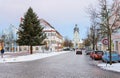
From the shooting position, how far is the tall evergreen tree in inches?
3270

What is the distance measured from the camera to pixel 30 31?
272ft

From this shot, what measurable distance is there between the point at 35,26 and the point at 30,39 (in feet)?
11.3

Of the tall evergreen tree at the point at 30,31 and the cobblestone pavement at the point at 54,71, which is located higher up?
the tall evergreen tree at the point at 30,31

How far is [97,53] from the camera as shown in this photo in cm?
5388

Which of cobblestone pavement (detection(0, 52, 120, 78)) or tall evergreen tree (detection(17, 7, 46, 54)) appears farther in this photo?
tall evergreen tree (detection(17, 7, 46, 54))

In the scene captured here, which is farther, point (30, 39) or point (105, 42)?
point (30, 39)

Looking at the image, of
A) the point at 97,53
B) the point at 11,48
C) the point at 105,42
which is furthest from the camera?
the point at 11,48

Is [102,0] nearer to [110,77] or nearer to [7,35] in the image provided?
[110,77]

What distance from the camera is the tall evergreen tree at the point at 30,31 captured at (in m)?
83.1

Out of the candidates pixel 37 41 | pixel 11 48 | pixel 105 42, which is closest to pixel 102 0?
pixel 105 42

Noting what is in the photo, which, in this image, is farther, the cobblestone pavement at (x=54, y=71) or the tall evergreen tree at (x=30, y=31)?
the tall evergreen tree at (x=30, y=31)

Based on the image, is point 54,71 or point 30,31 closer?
point 54,71

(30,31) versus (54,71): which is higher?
(30,31)

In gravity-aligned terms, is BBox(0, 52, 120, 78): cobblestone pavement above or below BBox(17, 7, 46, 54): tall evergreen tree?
below
